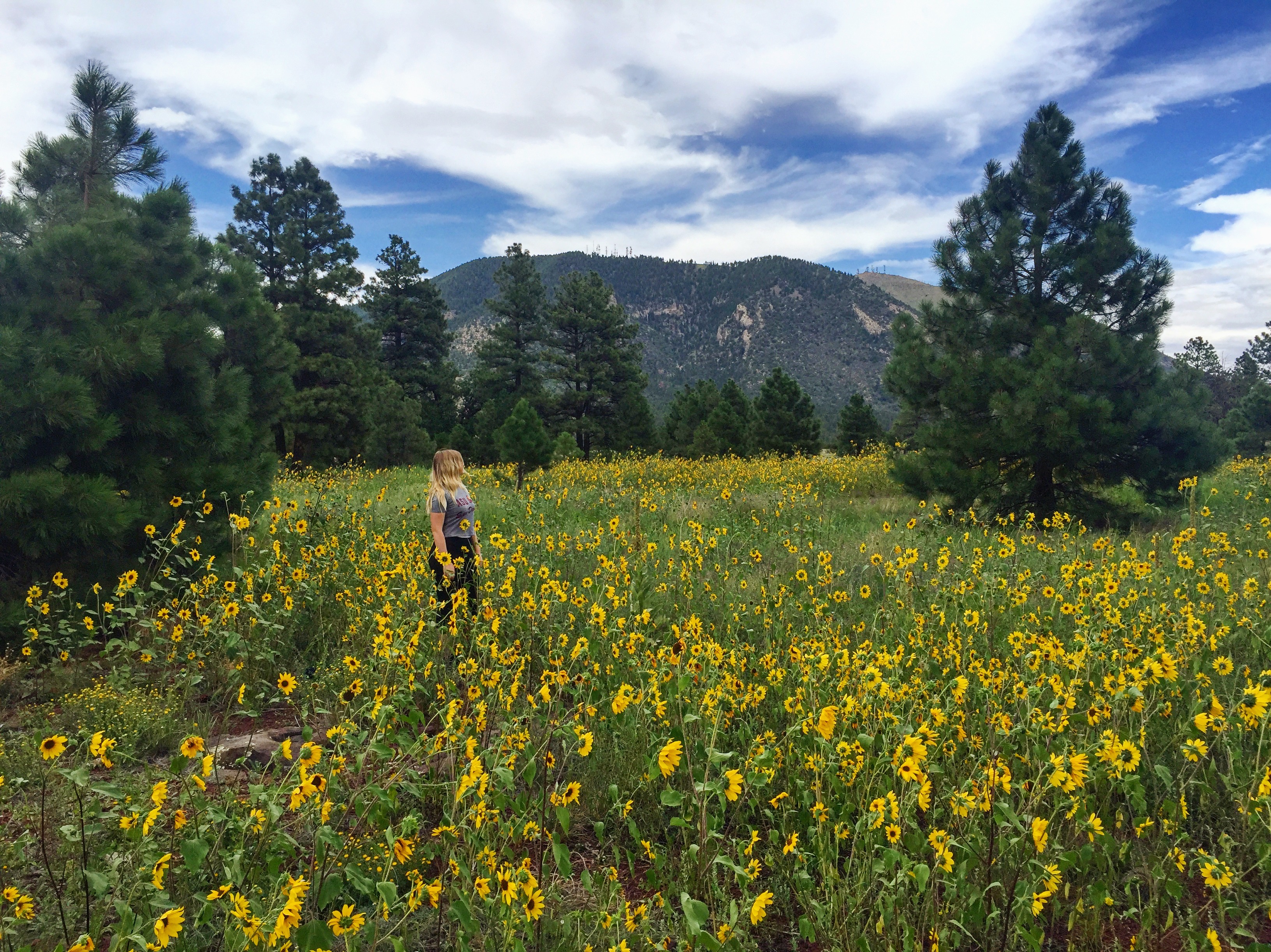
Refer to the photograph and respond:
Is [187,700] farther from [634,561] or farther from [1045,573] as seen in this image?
[1045,573]

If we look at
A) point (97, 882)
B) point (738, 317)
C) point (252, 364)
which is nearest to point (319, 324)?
point (252, 364)

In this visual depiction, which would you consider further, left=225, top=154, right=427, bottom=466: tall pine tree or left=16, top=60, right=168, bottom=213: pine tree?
left=225, top=154, right=427, bottom=466: tall pine tree

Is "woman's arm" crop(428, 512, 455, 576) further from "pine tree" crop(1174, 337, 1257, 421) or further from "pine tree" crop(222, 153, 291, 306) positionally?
"pine tree" crop(1174, 337, 1257, 421)

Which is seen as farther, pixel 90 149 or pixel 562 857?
pixel 90 149

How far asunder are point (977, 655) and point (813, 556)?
319cm

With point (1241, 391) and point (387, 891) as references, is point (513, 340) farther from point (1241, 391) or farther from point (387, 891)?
point (1241, 391)

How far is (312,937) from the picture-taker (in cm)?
143

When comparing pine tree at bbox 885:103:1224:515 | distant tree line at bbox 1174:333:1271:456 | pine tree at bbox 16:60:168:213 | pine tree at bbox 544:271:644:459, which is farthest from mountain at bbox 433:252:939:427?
pine tree at bbox 16:60:168:213

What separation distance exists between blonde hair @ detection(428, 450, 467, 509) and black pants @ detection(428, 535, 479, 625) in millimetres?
357

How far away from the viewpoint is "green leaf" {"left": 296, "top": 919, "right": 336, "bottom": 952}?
4.66 feet

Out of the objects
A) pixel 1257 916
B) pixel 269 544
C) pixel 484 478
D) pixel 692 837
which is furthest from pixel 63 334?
pixel 484 478

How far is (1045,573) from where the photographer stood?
16.3 feet

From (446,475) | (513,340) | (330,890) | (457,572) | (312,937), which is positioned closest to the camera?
(312,937)

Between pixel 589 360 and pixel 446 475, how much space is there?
95.0 ft
